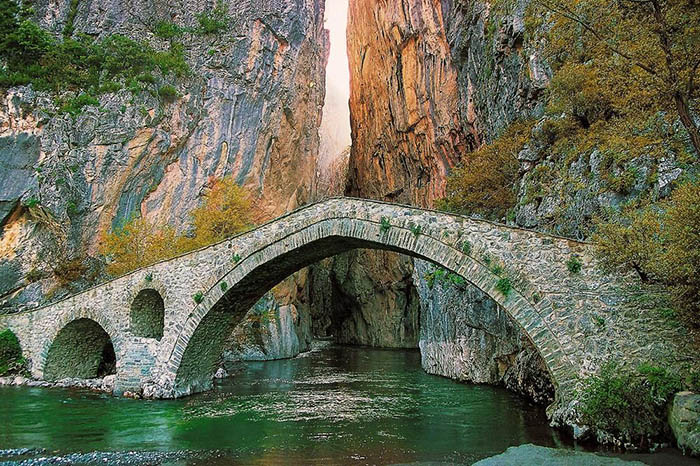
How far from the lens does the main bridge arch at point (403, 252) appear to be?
10156mm

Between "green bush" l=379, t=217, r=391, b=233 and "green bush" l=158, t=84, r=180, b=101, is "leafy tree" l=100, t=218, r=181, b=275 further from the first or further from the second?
"green bush" l=379, t=217, r=391, b=233

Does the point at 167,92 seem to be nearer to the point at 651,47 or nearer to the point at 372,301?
the point at 372,301

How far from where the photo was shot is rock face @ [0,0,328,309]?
23.5 meters

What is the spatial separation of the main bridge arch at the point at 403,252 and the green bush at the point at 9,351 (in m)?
6.88

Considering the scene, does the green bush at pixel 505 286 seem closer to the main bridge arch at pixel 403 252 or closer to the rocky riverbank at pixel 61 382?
the main bridge arch at pixel 403 252

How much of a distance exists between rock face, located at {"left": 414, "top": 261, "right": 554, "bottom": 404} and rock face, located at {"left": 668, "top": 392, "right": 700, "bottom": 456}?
5006 millimetres

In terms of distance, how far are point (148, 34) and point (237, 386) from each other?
2279cm

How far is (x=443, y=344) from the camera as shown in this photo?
18.6m

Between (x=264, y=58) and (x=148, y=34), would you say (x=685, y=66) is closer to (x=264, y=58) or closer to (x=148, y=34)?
(x=264, y=58)

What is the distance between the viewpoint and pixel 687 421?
25.4 feet

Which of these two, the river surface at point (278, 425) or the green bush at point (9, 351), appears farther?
the green bush at point (9, 351)

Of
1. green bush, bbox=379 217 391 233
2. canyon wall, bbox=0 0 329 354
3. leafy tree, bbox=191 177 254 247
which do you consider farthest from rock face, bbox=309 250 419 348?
green bush, bbox=379 217 391 233

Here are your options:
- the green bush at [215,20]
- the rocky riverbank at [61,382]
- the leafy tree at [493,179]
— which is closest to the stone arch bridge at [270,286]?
the rocky riverbank at [61,382]

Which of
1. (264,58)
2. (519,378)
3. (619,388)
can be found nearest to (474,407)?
(519,378)
